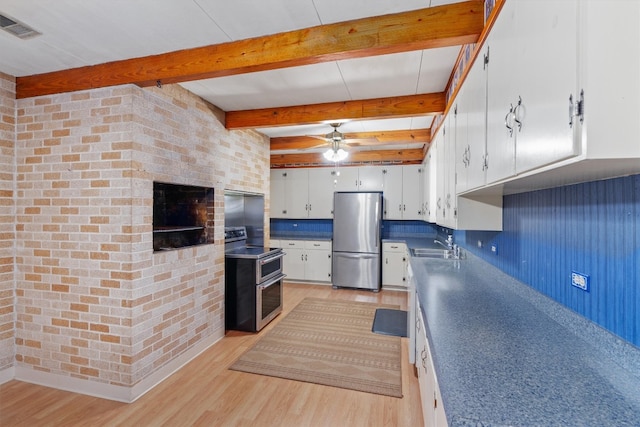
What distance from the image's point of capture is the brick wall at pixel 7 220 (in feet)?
8.14

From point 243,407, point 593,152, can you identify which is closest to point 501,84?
point 593,152

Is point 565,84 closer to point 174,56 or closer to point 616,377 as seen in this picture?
point 616,377

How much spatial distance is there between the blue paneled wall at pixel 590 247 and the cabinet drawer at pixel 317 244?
382cm

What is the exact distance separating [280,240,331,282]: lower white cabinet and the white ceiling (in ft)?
10.5

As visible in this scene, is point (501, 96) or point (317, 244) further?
point (317, 244)

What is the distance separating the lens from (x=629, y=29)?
2.33 feet

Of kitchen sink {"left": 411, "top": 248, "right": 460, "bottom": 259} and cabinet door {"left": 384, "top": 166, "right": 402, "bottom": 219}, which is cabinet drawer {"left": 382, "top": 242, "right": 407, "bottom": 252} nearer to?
cabinet door {"left": 384, "top": 166, "right": 402, "bottom": 219}

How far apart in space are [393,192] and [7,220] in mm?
4974

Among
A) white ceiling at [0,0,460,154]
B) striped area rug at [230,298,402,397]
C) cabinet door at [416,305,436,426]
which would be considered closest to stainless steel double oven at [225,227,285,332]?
striped area rug at [230,298,402,397]

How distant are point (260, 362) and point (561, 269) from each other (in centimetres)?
245

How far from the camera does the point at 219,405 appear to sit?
2.26 meters

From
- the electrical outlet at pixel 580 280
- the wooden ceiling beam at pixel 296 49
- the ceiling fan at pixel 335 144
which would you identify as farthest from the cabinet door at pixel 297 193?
the electrical outlet at pixel 580 280

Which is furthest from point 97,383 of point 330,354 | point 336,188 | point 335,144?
point 336,188

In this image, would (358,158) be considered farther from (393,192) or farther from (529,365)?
(529,365)
